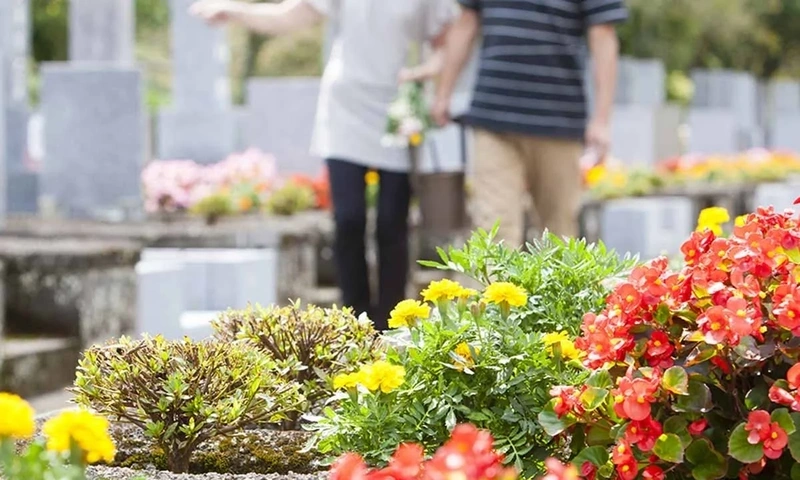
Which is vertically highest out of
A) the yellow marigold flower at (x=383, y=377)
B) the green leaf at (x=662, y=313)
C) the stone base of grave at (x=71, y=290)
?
the green leaf at (x=662, y=313)

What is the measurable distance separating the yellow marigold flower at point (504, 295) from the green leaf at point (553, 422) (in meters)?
0.21

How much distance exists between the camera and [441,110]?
5.73 metres

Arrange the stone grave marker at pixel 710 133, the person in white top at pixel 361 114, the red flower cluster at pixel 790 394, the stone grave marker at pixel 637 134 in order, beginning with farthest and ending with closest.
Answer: the stone grave marker at pixel 710 133
the stone grave marker at pixel 637 134
the person in white top at pixel 361 114
the red flower cluster at pixel 790 394

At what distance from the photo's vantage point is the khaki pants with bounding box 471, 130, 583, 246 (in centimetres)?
547

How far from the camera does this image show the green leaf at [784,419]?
88.4 inches

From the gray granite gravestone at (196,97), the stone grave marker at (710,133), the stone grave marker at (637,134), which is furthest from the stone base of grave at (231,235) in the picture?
the stone grave marker at (710,133)

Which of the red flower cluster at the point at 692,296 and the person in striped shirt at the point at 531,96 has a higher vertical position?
the person in striped shirt at the point at 531,96

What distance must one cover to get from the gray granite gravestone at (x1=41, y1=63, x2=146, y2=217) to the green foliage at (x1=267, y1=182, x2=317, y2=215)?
2.59ft

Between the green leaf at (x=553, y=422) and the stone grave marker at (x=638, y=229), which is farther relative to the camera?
the stone grave marker at (x=638, y=229)

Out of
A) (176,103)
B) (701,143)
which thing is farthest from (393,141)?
(701,143)

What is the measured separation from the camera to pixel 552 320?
276 centimetres

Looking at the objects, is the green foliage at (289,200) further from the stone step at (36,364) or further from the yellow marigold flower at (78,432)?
the yellow marigold flower at (78,432)

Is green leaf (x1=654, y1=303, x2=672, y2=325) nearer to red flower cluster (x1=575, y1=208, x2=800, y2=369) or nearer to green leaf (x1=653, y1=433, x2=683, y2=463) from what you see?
red flower cluster (x1=575, y1=208, x2=800, y2=369)

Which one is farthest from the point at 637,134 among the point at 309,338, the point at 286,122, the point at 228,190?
the point at 309,338
